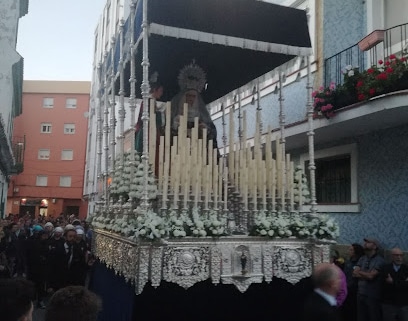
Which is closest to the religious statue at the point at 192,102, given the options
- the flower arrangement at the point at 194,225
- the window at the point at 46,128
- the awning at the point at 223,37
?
the awning at the point at 223,37

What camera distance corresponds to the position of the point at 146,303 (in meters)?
5.16

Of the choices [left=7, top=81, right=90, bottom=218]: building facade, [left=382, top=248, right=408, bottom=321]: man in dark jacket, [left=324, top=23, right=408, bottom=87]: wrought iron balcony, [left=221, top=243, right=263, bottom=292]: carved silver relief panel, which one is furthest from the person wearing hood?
[left=7, top=81, right=90, bottom=218]: building facade

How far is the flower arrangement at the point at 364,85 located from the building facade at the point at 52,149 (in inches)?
1199

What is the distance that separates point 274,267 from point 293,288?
0.69m

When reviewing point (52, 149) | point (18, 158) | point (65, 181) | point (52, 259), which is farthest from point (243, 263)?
point (52, 149)

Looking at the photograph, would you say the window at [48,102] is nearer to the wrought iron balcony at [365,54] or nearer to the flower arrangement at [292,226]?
the wrought iron balcony at [365,54]

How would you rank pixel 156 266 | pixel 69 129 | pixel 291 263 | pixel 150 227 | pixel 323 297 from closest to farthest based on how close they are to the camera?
pixel 323 297 → pixel 150 227 → pixel 156 266 → pixel 291 263 → pixel 69 129

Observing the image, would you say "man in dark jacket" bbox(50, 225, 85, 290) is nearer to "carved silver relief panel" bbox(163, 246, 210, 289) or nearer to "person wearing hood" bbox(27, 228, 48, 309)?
"person wearing hood" bbox(27, 228, 48, 309)

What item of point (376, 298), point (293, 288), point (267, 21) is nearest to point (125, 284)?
point (293, 288)

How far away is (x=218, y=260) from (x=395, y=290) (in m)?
2.57

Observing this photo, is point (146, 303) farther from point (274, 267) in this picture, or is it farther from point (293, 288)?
point (293, 288)

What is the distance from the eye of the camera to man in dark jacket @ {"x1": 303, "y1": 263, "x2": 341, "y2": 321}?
2.93m

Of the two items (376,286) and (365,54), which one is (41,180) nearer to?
(365,54)

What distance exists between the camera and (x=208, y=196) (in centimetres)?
538
